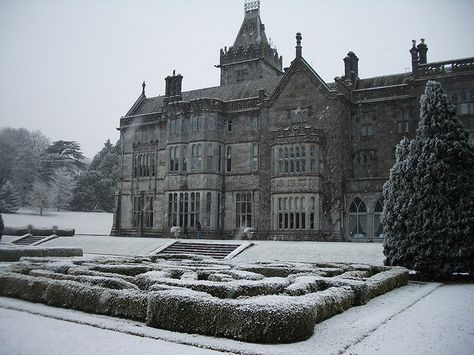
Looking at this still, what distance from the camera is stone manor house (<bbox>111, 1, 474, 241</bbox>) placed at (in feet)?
107

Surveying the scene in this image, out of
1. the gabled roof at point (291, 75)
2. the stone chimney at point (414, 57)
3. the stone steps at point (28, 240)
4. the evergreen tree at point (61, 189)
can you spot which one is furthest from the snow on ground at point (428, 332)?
the evergreen tree at point (61, 189)

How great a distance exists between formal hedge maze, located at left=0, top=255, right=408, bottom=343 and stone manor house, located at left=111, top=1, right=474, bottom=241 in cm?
1694

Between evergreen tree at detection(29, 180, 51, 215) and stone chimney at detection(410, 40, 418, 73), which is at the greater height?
stone chimney at detection(410, 40, 418, 73)

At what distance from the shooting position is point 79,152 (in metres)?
78.5

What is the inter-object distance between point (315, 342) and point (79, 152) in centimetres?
7596

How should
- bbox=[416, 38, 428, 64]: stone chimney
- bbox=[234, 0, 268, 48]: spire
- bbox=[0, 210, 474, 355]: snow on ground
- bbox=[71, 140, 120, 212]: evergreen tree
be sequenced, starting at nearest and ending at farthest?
bbox=[0, 210, 474, 355]: snow on ground
bbox=[416, 38, 428, 64]: stone chimney
bbox=[234, 0, 268, 48]: spire
bbox=[71, 140, 120, 212]: evergreen tree

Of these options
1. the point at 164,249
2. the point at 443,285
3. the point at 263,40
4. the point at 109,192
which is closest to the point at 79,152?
the point at 109,192

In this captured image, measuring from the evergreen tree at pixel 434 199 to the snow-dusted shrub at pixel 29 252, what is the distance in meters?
16.8

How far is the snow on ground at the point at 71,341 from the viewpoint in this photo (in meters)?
7.28

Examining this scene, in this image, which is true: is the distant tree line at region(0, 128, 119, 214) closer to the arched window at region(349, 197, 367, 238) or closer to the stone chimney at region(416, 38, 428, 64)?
the arched window at region(349, 197, 367, 238)

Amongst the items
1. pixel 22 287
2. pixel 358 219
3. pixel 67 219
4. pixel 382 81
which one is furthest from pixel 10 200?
pixel 382 81

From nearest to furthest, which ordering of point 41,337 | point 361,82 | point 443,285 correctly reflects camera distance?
1. point 41,337
2. point 443,285
3. point 361,82

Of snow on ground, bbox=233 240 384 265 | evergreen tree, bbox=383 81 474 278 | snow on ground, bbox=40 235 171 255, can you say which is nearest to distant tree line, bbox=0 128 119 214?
snow on ground, bbox=40 235 171 255

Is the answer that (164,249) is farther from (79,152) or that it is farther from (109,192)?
(79,152)
